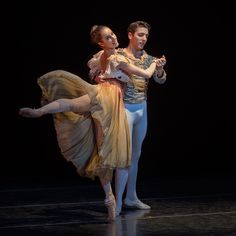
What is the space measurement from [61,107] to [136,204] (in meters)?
1.01

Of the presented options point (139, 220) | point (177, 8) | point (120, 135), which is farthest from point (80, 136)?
point (177, 8)

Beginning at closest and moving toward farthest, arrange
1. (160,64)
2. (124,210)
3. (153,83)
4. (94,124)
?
(94,124), (160,64), (124,210), (153,83)

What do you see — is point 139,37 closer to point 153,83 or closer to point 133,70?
point 133,70

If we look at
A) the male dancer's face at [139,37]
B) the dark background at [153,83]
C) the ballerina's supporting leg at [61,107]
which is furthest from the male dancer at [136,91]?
the dark background at [153,83]

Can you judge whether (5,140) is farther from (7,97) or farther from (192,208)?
(192,208)

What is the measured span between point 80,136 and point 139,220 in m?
0.65

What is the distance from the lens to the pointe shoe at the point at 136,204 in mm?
5703

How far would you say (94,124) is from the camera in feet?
17.7

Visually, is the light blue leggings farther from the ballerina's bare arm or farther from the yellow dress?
the ballerina's bare arm

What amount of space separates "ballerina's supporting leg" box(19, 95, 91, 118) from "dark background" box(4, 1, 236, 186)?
6.41 ft

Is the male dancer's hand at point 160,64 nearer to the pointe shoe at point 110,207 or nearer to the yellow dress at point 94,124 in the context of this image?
the yellow dress at point 94,124

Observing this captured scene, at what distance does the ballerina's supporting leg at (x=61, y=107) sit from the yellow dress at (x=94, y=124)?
4cm

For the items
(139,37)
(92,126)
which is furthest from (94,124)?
(139,37)

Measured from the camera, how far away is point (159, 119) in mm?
7578
